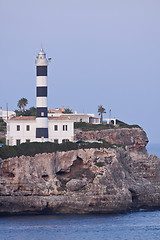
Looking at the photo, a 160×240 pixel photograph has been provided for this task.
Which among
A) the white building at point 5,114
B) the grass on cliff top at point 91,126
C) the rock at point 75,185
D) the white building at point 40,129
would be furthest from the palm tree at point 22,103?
the rock at point 75,185

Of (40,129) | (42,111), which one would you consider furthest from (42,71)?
(40,129)

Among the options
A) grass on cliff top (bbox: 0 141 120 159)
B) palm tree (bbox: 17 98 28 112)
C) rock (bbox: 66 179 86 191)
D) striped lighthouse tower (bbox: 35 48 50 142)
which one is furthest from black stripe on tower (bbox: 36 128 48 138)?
palm tree (bbox: 17 98 28 112)

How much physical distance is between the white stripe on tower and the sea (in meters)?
10.2

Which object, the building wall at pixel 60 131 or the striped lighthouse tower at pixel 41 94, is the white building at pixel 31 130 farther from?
the striped lighthouse tower at pixel 41 94

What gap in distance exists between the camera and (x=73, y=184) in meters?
57.2

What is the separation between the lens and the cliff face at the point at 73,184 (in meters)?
56.3

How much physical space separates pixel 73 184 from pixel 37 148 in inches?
189

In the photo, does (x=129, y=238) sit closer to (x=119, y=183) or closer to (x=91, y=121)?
(x=119, y=183)

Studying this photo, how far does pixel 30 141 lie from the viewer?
2557 inches

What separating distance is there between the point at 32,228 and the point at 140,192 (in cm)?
1308

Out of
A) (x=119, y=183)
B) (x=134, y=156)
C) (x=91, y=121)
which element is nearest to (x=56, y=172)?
(x=119, y=183)

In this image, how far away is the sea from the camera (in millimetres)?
50072

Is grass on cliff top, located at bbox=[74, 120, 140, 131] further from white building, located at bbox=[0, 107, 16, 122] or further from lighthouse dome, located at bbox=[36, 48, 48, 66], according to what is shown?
lighthouse dome, located at bbox=[36, 48, 48, 66]

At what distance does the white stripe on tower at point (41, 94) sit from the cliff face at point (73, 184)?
14.9 ft
